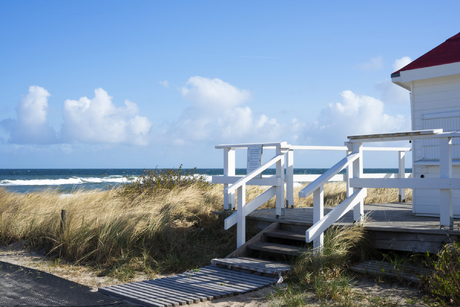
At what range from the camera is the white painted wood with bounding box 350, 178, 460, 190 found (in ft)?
17.8

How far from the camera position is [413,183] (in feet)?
18.5

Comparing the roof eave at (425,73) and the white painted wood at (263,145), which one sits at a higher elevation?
the roof eave at (425,73)

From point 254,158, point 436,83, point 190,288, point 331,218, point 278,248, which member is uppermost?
point 436,83

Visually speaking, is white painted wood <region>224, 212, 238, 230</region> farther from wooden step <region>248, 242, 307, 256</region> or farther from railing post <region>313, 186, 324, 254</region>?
railing post <region>313, 186, 324, 254</region>

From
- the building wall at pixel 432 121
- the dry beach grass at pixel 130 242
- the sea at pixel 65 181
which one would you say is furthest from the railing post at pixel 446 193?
the sea at pixel 65 181

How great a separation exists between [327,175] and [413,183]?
119 cm

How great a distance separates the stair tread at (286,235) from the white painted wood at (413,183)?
119 cm

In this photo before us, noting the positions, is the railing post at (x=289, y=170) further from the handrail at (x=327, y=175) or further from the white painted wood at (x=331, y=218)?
the white painted wood at (x=331, y=218)

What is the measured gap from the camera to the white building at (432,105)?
7.80m

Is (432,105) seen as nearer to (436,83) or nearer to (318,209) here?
(436,83)

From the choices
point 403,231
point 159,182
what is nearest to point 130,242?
point 159,182

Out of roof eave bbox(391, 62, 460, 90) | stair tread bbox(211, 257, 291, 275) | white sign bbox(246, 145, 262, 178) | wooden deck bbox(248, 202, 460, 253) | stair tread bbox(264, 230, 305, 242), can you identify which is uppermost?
roof eave bbox(391, 62, 460, 90)

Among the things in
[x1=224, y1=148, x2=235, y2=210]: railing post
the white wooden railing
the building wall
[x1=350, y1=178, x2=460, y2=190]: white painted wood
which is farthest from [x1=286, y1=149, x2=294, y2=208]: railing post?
the building wall

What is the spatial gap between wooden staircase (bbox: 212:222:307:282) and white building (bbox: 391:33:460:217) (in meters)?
3.13
